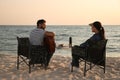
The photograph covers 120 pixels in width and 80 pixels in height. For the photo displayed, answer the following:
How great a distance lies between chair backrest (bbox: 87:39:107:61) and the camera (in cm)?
730

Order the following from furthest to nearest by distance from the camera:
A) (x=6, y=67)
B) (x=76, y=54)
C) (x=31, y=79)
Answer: (x=6, y=67) < (x=76, y=54) < (x=31, y=79)

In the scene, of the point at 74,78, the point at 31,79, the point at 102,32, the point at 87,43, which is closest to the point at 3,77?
the point at 31,79

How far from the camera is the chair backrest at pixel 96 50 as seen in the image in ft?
23.9

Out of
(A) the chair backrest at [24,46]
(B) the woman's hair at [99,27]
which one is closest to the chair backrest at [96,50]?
(B) the woman's hair at [99,27]

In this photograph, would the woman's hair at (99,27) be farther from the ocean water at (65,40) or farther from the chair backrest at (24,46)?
the ocean water at (65,40)

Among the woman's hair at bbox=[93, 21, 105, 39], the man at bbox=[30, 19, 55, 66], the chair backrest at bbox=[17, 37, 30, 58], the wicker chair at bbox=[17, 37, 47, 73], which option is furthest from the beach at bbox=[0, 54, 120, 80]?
the woman's hair at bbox=[93, 21, 105, 39]

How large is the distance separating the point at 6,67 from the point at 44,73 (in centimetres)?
145

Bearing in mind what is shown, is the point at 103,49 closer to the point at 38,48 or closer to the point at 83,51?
the point at 83,51

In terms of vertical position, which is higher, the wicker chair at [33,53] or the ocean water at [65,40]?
the wicker chair at [33,53]

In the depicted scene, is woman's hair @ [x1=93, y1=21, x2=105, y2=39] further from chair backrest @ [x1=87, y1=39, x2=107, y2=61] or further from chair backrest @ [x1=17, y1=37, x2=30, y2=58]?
chair backrest @ [x1=17, y1=37, x2=30, y2=58]

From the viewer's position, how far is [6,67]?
8.60 meters

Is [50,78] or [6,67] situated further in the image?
[6,67]

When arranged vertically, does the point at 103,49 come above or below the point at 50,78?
above

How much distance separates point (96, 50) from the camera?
290 inches
